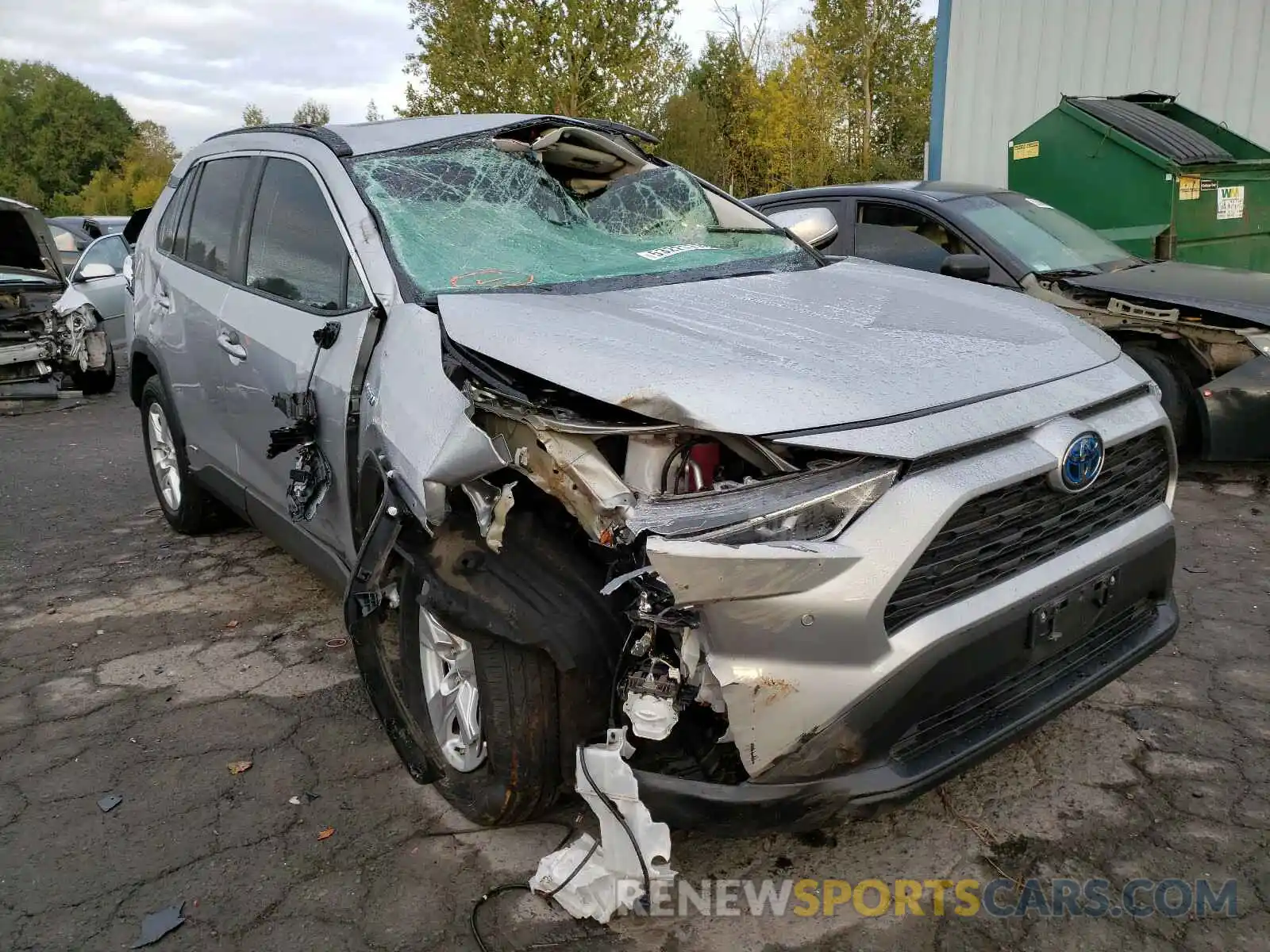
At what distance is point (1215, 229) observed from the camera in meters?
7.07

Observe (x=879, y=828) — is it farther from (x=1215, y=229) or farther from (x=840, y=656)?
(x=1215, y=229)

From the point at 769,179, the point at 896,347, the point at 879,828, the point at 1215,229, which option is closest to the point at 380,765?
the point at 879,828

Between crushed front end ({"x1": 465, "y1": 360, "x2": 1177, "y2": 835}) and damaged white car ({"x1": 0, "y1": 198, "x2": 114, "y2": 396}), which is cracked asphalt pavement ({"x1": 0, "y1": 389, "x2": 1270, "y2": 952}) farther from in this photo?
damaged white car ({"x1": 0, "y1": 198, "x2": 114, "y2": 396})

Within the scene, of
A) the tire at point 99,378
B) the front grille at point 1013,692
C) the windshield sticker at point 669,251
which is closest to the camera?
the front grille at point 1013,692

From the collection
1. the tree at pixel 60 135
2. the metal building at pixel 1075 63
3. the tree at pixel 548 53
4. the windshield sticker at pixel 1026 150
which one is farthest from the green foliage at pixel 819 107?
the tree at pixel 60 135

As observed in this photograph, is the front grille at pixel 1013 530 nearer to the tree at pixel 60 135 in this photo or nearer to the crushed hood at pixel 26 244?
the crushed hood at pixel 26 244

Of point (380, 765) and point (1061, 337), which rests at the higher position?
point (1061, 337)

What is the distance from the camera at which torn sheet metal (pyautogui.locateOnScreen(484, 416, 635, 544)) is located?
1961 mm

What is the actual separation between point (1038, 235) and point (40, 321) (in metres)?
8.35

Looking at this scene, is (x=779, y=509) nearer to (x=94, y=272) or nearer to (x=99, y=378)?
(x=94, y=272)

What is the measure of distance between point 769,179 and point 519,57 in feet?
33.5

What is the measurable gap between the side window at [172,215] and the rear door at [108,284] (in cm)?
517

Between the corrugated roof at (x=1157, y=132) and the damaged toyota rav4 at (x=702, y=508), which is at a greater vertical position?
the corrugated roof at (x=1157, y=132)

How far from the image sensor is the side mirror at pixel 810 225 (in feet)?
12.6
